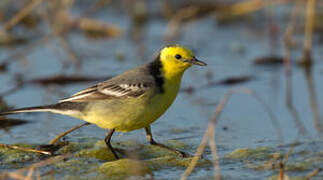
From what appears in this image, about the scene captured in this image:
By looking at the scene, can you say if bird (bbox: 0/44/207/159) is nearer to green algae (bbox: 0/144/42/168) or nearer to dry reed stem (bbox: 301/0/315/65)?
green algae (bbox: 0/144/42/168)

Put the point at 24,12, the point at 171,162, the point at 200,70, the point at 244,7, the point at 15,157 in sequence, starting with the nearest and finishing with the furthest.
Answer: the point at 171,162, the point at 15,157, the point at 24,12, the point at 200,70, the point at 244,7

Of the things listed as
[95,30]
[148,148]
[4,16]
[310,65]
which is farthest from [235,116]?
[4,16]

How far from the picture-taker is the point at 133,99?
6781 millimetres

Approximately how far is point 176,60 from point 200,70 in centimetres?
378

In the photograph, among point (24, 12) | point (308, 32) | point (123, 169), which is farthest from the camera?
point (308, 32)

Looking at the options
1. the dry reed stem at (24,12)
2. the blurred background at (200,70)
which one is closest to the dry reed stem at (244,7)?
the blurred background at (200,70)

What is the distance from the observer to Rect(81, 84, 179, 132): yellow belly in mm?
6711

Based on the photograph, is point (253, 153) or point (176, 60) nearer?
point (253, 153)

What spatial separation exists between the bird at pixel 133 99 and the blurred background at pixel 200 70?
616mm

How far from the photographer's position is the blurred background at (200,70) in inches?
288

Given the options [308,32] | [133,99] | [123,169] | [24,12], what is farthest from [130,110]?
[308,32]

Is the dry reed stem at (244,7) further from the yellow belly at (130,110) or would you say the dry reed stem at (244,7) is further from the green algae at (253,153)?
the yellow belly at (130,110)

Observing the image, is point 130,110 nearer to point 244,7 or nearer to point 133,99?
point 133,99

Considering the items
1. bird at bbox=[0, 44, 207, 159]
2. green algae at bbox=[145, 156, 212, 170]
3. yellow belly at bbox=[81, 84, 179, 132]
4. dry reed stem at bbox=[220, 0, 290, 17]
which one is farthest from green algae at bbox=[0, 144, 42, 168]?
dry reed stem at bbox=[220, 0, 290, 17]
